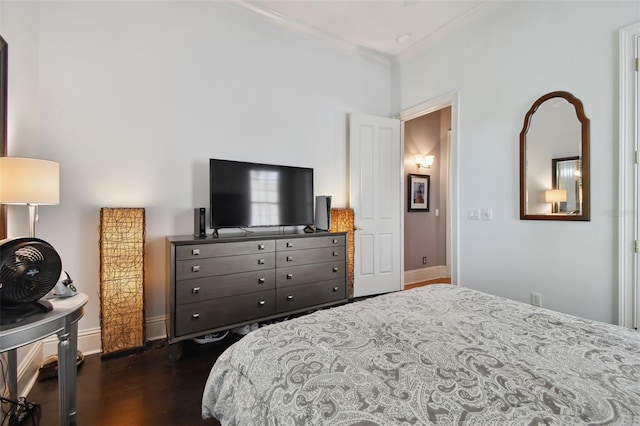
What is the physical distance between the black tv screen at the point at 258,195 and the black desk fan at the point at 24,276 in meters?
1.29

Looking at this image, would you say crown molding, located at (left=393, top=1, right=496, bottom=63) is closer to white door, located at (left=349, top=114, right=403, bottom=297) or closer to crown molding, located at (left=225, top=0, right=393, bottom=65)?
crown molding, located at (left=225, top=0, right=393, bottom=65)

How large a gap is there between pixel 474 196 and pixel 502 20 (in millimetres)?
1782

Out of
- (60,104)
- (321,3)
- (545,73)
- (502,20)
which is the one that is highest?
(321,3)

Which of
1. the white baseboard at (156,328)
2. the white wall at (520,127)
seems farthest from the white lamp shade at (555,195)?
the white baseboard at (156,328)

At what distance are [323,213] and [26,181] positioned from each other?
7.70 feet

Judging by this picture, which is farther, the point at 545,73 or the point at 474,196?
the point at 474,196

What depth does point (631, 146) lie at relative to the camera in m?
2.06

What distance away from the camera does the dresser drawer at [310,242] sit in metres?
2.70

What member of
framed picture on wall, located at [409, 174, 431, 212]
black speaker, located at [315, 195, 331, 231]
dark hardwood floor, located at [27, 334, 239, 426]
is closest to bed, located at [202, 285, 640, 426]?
dark hardwood floor, located at [27, 334, 239, 426]

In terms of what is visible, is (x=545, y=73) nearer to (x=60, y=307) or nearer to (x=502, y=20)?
(x=502, y=20)

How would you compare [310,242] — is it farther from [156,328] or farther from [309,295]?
[156,328]

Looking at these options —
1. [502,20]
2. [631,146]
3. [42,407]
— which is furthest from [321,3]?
[42,407]

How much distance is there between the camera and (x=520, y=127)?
2711mm

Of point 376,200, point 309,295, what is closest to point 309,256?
point 309,295
